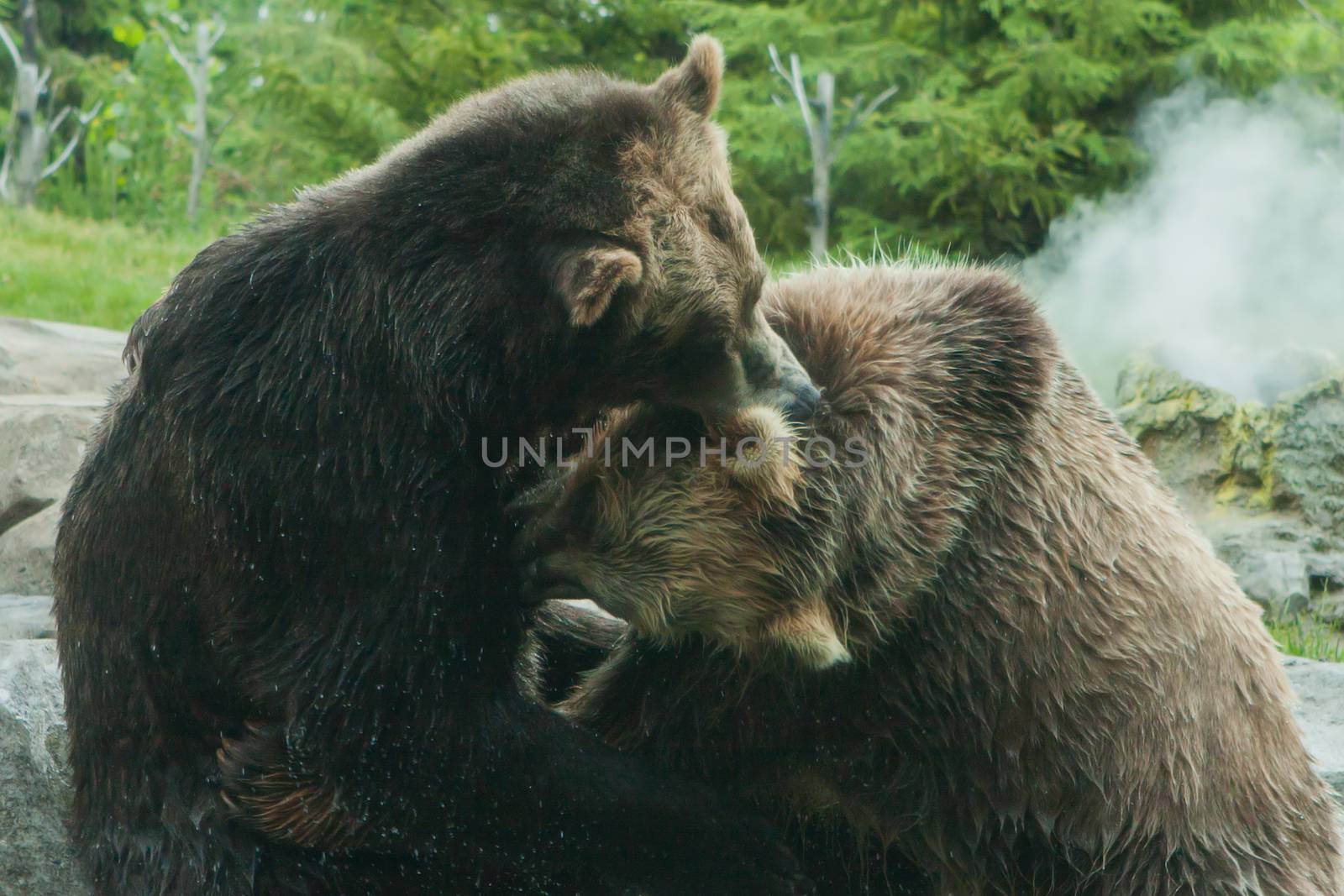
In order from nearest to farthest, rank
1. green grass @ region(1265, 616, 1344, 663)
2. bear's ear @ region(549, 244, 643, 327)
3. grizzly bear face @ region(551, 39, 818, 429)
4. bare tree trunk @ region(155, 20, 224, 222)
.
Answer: bear's ear @ region(549, 244, 643, 327)
grizzly bear face @ region(551, 39, 818, 429)
green grass @ region(1265, 616, 1344, 663)
bare tree trunk @ region(155, 20, 224, 222)

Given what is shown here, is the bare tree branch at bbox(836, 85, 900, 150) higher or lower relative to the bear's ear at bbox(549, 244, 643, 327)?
lower

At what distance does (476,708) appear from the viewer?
321cm

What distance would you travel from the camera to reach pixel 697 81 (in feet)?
12.7

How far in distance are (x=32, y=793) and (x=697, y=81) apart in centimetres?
273

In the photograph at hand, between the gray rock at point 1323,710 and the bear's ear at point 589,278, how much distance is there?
8.95 feet

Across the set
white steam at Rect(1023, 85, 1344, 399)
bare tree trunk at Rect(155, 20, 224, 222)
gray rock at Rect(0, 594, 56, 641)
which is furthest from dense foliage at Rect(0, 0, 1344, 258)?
gray rock at Rect(0, 594, 56, 641)

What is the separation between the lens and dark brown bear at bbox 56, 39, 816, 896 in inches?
125

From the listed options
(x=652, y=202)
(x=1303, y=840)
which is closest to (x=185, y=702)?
(x=652, y=202)

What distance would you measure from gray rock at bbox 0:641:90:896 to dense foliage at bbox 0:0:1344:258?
23.1 ft

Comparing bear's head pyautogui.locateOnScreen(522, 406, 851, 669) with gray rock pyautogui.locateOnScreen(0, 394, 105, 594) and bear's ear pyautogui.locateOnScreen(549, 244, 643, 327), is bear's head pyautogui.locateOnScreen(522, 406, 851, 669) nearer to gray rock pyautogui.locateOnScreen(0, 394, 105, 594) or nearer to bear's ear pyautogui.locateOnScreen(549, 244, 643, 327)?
bear's ear pyautogui.locateOnScreen(549, 244, 643, 327)

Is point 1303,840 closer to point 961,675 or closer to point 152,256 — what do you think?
point 961,675

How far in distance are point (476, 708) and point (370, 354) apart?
2.68ft

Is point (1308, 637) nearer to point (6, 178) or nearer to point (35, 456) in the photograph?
point (35, 456)

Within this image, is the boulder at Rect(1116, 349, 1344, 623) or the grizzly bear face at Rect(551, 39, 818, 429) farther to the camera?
the boulder at Rect(1116, 349, 1344, 623)
